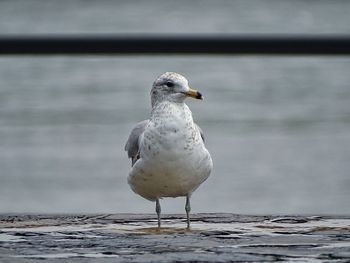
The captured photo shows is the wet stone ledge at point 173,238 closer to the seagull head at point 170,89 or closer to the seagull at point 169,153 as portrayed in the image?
the seagull at point 169,153

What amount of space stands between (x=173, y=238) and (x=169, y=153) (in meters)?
0.38

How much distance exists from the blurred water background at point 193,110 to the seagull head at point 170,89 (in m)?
6.01

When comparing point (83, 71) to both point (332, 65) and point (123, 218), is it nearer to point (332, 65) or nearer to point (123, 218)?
point (332, 65)

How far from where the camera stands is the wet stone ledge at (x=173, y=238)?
4.11 m

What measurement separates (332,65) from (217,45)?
39.0ft

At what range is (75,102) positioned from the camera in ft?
62.8

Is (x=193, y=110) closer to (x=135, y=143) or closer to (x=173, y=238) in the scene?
(x=135, y=143)

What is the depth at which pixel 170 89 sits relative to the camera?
5.18 metres

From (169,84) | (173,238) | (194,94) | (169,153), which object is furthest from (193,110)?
(173,238)

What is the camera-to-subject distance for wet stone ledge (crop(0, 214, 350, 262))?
13.5ft

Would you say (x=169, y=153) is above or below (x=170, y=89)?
below

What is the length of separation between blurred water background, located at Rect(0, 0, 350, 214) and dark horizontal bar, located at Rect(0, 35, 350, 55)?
1.55 meters

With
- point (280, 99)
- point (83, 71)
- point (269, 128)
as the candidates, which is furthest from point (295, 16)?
point (83, 71)

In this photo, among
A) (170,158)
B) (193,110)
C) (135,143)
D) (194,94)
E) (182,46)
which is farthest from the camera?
(193,110)
